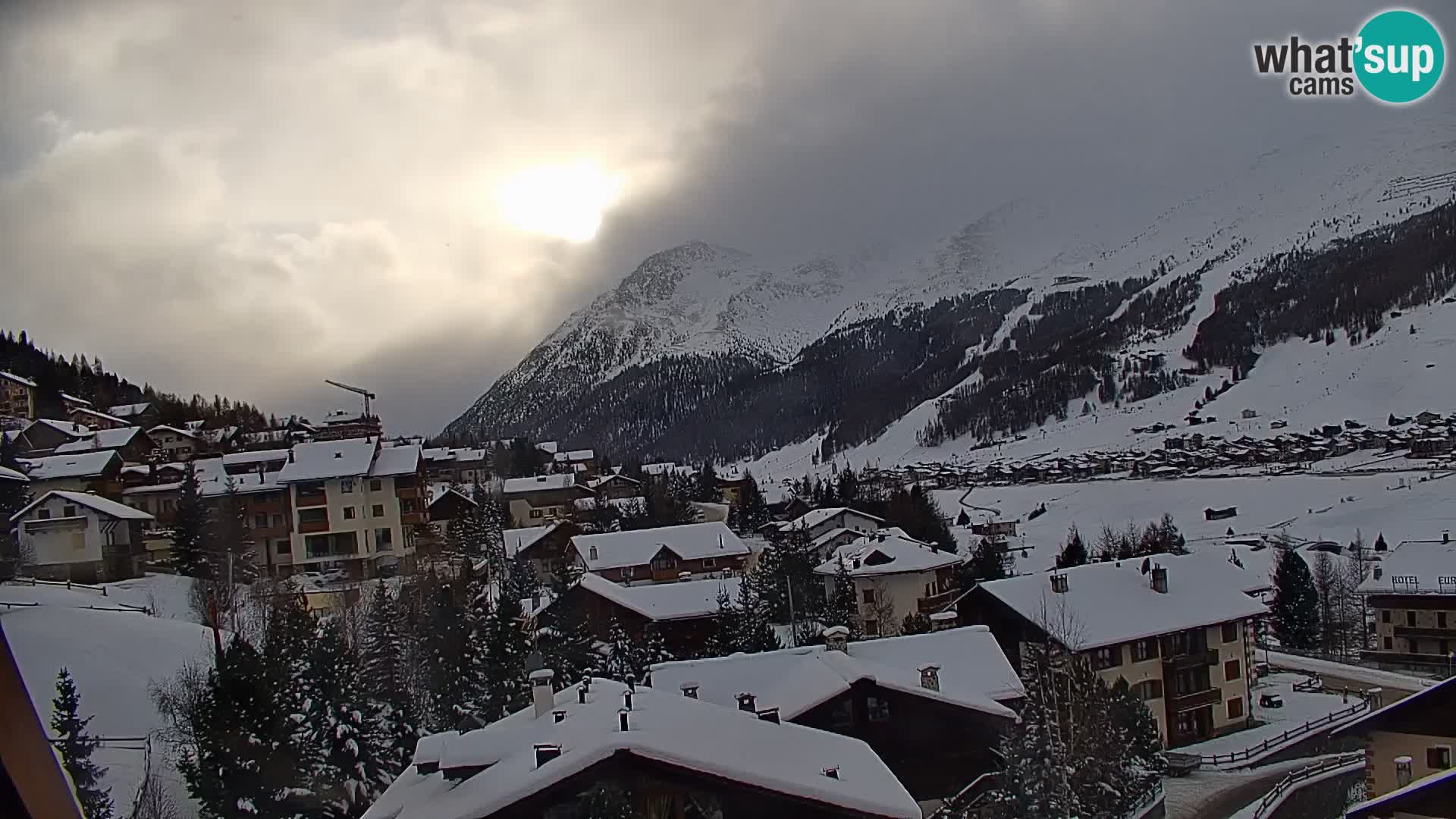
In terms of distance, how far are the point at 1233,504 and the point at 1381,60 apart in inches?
508

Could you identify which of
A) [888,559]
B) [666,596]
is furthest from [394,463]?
[888,559]

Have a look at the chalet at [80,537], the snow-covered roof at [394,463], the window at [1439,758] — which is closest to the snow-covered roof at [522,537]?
the snow-covered roof at [394,463]

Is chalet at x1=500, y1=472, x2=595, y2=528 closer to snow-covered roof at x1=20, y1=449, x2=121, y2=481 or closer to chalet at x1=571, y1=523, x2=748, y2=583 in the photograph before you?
chalet at x1=571, y1=523, x2=748, y2=583

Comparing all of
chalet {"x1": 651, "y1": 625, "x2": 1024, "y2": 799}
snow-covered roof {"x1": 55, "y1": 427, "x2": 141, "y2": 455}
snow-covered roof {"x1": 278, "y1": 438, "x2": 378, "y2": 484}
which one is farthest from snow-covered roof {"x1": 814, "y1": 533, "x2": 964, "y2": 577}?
snow-covered roof {"x1": 55, "y1": 427, "x2": 141, "y2": 455}

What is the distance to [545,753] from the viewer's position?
9.61 feet

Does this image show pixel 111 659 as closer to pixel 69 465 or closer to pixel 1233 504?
pixel 69 465

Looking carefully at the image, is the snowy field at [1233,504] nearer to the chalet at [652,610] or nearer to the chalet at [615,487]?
the chalet at [615,487]

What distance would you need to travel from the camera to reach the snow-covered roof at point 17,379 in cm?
691

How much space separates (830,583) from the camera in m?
10.3

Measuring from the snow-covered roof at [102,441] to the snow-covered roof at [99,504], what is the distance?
1.47ft

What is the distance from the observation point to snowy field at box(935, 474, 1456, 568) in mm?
9922

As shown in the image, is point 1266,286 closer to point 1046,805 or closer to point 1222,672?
point 1222,672

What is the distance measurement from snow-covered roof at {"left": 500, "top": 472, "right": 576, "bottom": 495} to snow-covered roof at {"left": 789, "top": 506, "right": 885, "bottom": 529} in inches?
146

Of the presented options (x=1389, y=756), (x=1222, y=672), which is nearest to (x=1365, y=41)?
(x=1389, y=756)
